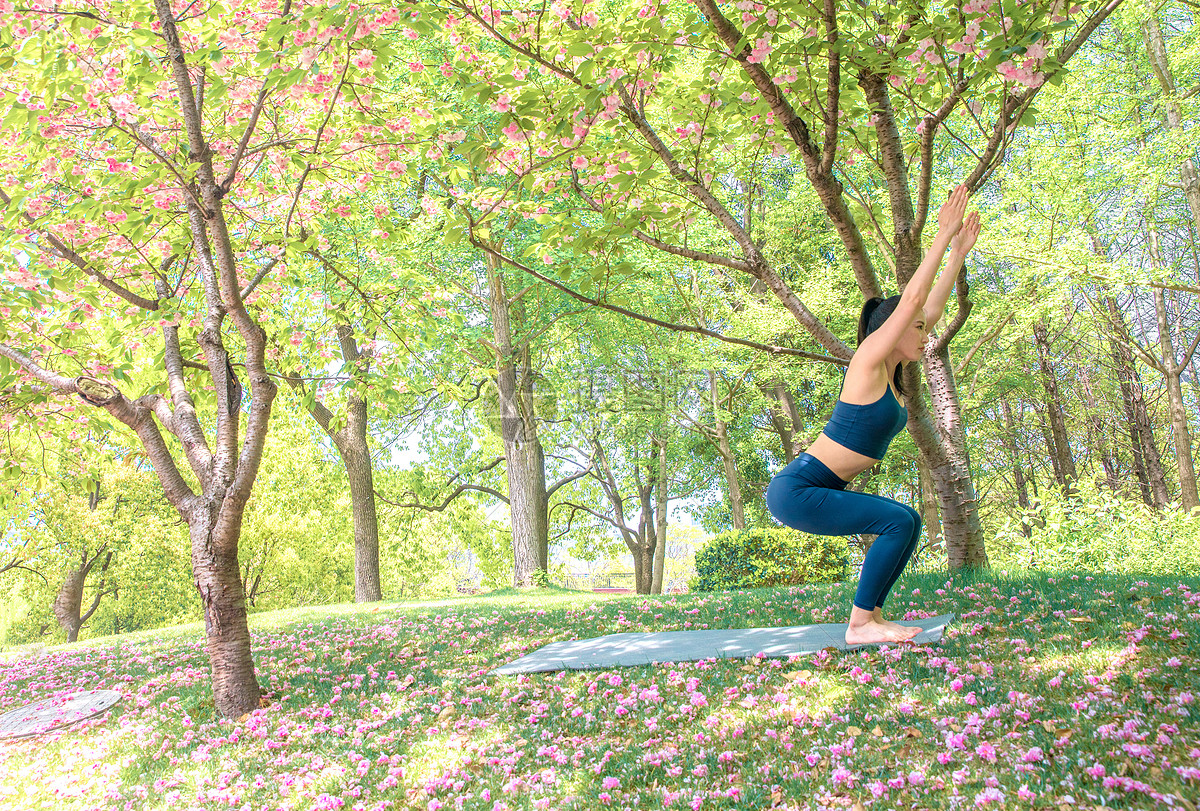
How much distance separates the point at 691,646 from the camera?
5777mm

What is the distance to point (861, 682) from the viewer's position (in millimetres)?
4129

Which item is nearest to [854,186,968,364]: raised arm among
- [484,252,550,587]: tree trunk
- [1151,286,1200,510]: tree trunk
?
[484,252,550,587]: tree trunk

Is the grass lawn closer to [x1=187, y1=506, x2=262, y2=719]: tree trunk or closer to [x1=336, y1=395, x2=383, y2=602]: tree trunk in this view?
[x1=187, y1=506, x2=262, y2=719]: tree trunk

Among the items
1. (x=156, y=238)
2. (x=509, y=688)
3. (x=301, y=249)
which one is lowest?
(x=509, y=688)

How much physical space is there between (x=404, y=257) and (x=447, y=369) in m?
10.5

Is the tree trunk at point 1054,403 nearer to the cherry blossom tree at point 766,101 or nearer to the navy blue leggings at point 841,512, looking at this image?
the cherry blossom tree at point 766,101

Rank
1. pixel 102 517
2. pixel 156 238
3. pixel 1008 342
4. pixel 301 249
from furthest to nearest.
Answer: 1. pixel 102 517
2. pixel 1008 342
3. pixel 156 238
4. pixel 301 249

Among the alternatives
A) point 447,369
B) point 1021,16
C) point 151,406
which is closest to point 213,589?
point 151,406

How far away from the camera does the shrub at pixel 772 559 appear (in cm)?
1359

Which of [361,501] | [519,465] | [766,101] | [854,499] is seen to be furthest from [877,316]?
[361,501]

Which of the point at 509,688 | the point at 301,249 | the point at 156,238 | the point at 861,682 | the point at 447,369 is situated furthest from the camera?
the point at 447,369

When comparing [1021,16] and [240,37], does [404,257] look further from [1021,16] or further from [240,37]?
[1021,16]

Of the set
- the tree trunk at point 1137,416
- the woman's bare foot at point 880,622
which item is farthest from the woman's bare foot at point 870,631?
the tree trunk at point 1137,416

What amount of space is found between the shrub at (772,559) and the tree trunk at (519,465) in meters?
4.82
